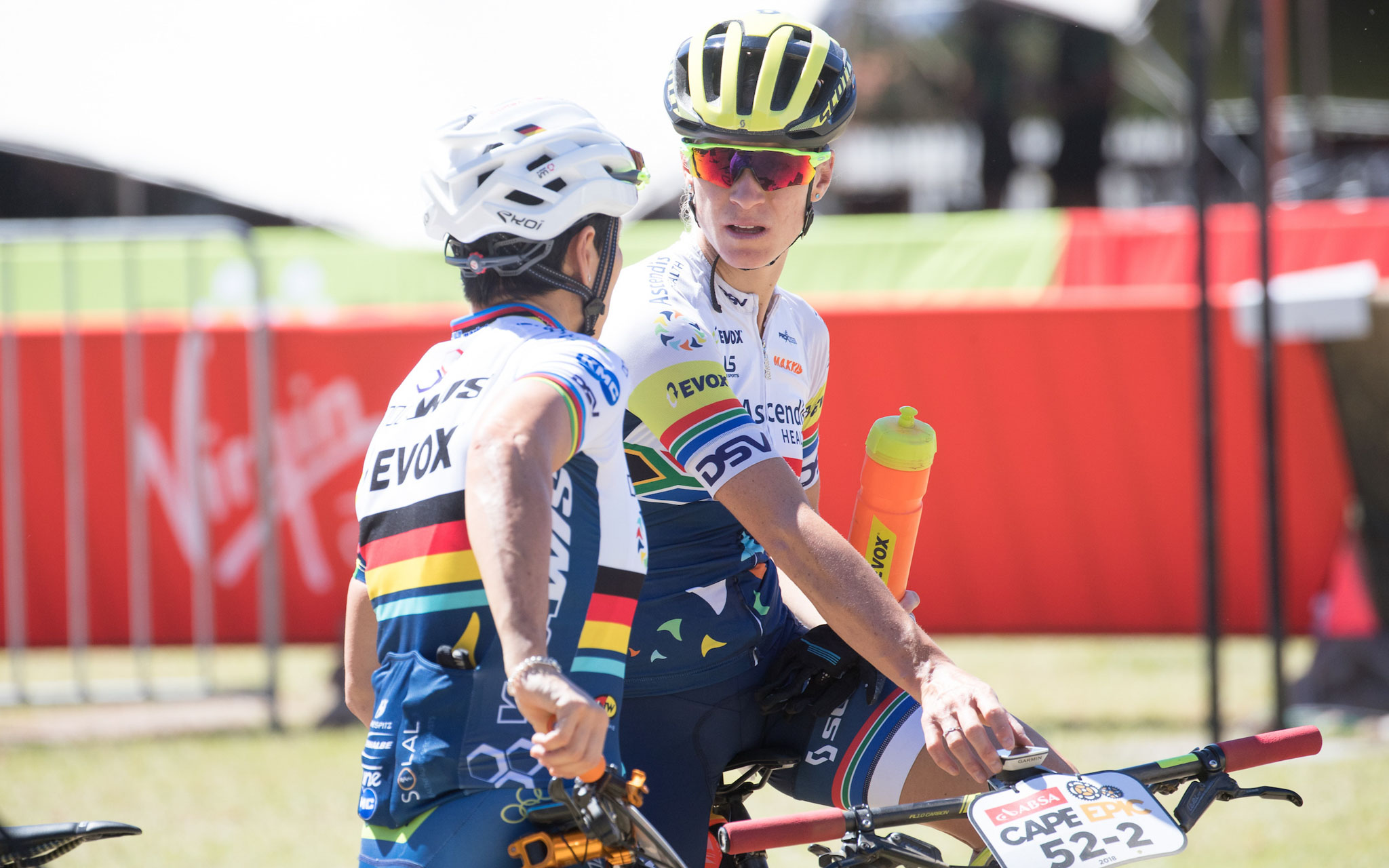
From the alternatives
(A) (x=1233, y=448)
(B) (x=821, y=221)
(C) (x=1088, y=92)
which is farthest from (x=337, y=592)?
(C) (x=1088, y=92)

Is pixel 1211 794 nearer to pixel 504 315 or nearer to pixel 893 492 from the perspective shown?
pixel 893 492

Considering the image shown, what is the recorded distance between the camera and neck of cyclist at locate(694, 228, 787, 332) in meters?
3.04

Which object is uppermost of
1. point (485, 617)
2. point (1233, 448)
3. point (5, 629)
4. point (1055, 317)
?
point (485, 617)

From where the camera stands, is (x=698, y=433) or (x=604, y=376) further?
(x=698, y=433)

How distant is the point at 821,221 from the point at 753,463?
1253 centimetres

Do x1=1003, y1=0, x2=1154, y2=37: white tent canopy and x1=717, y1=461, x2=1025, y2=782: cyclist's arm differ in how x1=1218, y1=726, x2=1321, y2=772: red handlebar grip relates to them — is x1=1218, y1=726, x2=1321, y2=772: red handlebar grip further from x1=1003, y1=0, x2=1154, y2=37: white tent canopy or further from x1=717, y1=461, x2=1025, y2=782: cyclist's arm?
x1=1003, y1=0, x2=1154, y2=37: white tent canopy

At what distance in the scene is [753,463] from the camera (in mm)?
2604

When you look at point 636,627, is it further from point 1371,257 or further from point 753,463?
point 1371,257

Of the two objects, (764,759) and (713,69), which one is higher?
(713,69)

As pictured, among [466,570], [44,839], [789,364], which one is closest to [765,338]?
[789,364]

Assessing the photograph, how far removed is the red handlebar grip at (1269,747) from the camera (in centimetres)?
240

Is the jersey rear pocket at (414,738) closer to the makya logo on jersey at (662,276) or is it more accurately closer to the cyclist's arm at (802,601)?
the makya logo on jersey at (662,276)

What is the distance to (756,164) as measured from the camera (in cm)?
299

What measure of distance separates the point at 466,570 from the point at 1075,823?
3.43 feet
